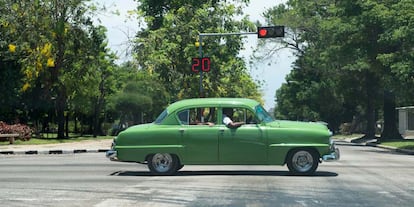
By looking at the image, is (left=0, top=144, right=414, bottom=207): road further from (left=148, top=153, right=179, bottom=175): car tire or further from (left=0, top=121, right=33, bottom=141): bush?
(left=0, top=121, right=33, bottom=141): bush

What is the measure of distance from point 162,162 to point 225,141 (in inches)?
66.9

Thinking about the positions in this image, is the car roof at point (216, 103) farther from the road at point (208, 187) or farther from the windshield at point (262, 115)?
the road at point (208, 187)

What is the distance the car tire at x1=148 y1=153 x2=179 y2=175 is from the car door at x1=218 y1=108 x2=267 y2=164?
1.19 metres

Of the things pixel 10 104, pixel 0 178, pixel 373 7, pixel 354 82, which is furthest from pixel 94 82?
pixel 0 178

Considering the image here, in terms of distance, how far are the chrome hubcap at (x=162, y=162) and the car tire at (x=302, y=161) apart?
290 cm

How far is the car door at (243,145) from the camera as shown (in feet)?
47.6

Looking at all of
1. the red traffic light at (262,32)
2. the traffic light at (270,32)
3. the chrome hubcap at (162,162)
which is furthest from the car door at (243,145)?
the red traffic light at (262,32)

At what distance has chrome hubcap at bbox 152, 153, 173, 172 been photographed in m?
14.9

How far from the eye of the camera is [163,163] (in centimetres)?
1504

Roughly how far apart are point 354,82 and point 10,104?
2699 cm

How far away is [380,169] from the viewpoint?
54.9ft

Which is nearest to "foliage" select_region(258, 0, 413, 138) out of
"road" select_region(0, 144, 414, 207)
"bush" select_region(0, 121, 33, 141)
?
"road" select_region(0, 144, 414, 207)

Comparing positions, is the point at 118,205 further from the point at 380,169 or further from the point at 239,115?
the point at 380,169

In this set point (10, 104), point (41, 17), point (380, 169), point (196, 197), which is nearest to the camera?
point (196, 197)
